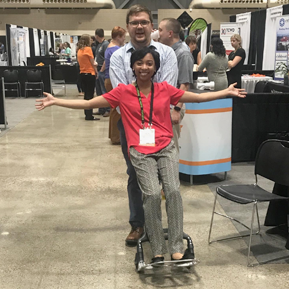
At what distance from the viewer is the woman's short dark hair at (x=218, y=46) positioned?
5.66 metres

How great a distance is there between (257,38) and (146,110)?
42.0 ft

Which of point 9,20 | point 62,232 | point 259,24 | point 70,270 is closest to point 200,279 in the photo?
point 70,270

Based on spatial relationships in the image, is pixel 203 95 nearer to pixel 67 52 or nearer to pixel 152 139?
pixel 152 139

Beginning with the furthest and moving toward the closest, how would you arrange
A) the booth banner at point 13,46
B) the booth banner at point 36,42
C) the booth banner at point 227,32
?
the booth banner at point 36,42 → the booth banner at point 13,46 → the booth banner at point 227,32

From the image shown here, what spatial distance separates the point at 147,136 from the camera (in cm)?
255

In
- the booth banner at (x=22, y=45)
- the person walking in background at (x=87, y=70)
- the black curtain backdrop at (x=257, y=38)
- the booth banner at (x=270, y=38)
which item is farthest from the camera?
the booth banner at (x=22, y=45)

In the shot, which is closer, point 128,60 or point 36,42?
point 128,60

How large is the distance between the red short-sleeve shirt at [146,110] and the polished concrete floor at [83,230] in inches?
31.9

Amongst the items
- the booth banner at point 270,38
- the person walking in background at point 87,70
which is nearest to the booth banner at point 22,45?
the person walking in background at point 87,70

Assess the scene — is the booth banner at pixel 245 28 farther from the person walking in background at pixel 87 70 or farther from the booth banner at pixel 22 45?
the person walking in background at pixel 87 70

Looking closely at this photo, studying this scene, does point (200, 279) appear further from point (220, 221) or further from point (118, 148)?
point (118, 148)

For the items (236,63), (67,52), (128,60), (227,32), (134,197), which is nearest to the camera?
(128,60)

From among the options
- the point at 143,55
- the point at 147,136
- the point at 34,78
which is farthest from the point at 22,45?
the point at 147,136

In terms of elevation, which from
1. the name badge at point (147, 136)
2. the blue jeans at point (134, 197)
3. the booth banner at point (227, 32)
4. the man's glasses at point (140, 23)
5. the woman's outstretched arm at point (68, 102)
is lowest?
the blue jeans at point (134, 197)
